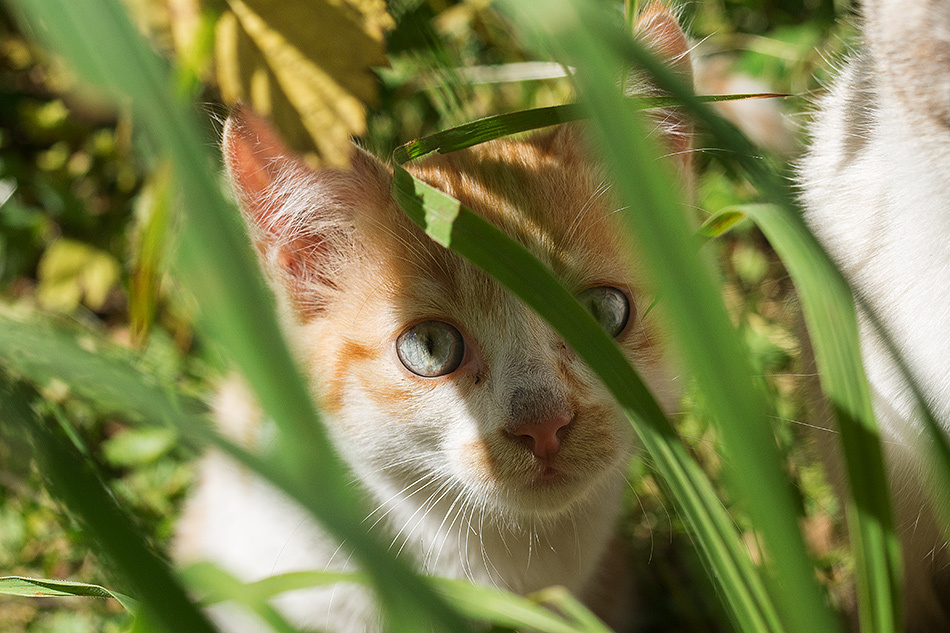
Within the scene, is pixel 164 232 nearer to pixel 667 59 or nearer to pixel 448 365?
pixel 448 365

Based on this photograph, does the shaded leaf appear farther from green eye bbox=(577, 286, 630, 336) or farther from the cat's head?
green eye bbox=(577, 286, 630, 336)

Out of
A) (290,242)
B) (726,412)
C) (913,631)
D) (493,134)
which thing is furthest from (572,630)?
(913,631)

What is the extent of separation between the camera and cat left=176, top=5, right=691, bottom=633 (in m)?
1.04

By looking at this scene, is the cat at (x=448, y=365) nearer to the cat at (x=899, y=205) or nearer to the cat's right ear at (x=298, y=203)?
the cat's right ear at (x=298, y=203)

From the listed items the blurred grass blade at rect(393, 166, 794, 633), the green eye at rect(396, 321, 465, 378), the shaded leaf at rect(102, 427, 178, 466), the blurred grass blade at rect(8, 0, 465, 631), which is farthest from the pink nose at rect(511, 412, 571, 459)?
the shaded leaf at rect(102, 427, 178, 466)

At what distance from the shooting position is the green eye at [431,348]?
1.08 meters

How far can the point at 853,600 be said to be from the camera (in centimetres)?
144

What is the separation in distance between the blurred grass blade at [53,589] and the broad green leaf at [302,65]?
551 millimetres

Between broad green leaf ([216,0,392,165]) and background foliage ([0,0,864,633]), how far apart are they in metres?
0.25

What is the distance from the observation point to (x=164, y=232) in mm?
947

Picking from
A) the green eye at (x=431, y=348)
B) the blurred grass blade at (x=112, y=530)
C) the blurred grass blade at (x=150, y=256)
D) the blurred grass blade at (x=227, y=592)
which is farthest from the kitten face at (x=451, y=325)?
the blurred grass blade at (x=112, y=530)

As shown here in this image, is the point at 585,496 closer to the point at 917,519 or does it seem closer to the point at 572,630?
the point at 572,630

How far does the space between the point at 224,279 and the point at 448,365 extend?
2.18 ft

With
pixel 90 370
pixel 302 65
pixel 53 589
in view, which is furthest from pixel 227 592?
pixel 302 65
